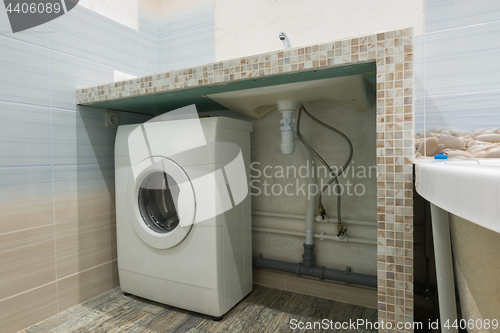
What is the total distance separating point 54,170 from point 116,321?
2.47 ft

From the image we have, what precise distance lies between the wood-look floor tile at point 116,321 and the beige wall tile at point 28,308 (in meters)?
0.23

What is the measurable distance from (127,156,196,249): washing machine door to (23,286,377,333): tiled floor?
1.07ft

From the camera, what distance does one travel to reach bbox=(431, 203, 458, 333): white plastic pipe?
568 mm

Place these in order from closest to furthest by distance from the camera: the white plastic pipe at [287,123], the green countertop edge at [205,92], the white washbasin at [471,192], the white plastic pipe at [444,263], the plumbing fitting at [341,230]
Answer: the white washbasin at [471,192] < the white plastic pipe at [444,263] < the green countertop edge at [205,92] < the white plastic pipe at [287,123] < the plumbing fitting at [341,230]

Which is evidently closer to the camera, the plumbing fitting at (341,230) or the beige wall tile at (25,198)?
the beige wall tile at (25,198)

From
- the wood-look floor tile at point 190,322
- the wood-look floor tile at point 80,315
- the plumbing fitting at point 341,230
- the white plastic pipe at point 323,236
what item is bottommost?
the wood-look floor tile at point 190,322

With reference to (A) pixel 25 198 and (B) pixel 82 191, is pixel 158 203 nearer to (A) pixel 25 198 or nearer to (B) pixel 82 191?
(B) pixel 82 191

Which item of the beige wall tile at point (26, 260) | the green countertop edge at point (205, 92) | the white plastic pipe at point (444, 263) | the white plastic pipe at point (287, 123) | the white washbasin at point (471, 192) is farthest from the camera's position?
the white plastic pipe at point (287, 123)

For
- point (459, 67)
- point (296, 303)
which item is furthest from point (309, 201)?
point (459, 67)

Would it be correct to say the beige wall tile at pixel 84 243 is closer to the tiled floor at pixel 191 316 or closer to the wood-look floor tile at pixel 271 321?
the tiled floor at pixel 191 316

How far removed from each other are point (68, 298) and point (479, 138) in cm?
201

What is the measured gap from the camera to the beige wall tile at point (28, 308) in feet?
3.83

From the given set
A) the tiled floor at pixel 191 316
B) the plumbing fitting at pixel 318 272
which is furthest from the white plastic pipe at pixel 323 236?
the tiled floor at pixel 191 316

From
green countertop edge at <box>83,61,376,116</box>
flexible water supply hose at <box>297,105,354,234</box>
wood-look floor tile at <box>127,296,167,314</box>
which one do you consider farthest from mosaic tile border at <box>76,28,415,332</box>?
wood-look floor tile at <box>127,296,167,314</box>
